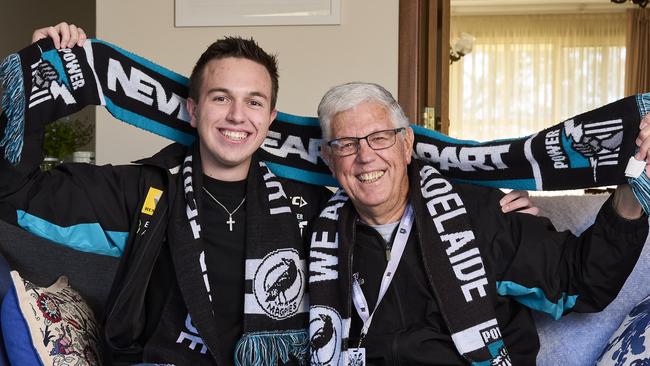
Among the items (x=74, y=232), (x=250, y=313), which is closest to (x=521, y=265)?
(x=250, y=313)

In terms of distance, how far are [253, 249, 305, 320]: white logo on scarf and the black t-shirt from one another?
65 mm

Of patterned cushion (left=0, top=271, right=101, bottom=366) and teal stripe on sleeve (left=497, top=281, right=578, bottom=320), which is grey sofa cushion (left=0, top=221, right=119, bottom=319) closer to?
patterned cushion (left=0, top=271, right=101, bottom=366)

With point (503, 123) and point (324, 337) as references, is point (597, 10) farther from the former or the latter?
point (324, 337)

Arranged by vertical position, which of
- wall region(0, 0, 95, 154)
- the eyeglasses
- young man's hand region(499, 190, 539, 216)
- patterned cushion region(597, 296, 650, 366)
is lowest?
patterned cushion region(597, 296, 650, 366)

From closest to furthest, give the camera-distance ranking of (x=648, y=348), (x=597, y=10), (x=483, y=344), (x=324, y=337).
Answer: (x=648, y=348) < (x=483, y=344) < (x=324, y=337) < (x=597, y=10)

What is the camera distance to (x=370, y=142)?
1968mm

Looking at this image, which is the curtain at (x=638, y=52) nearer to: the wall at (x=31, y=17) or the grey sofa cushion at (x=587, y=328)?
the wall at (x=31, y=17)

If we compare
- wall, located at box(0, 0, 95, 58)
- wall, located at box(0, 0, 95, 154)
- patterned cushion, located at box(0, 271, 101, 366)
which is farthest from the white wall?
wall, located at box(0, 0, 95, 58)

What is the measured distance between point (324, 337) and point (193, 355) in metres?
0.34

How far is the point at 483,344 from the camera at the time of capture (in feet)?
5.95

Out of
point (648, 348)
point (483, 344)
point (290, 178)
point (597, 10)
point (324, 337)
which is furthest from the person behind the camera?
point (597, 10)

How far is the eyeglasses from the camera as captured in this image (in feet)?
6.46

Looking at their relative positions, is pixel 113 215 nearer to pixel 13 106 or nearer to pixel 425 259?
pixel 13 106

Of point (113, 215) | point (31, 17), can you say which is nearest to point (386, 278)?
point (113, 215)
